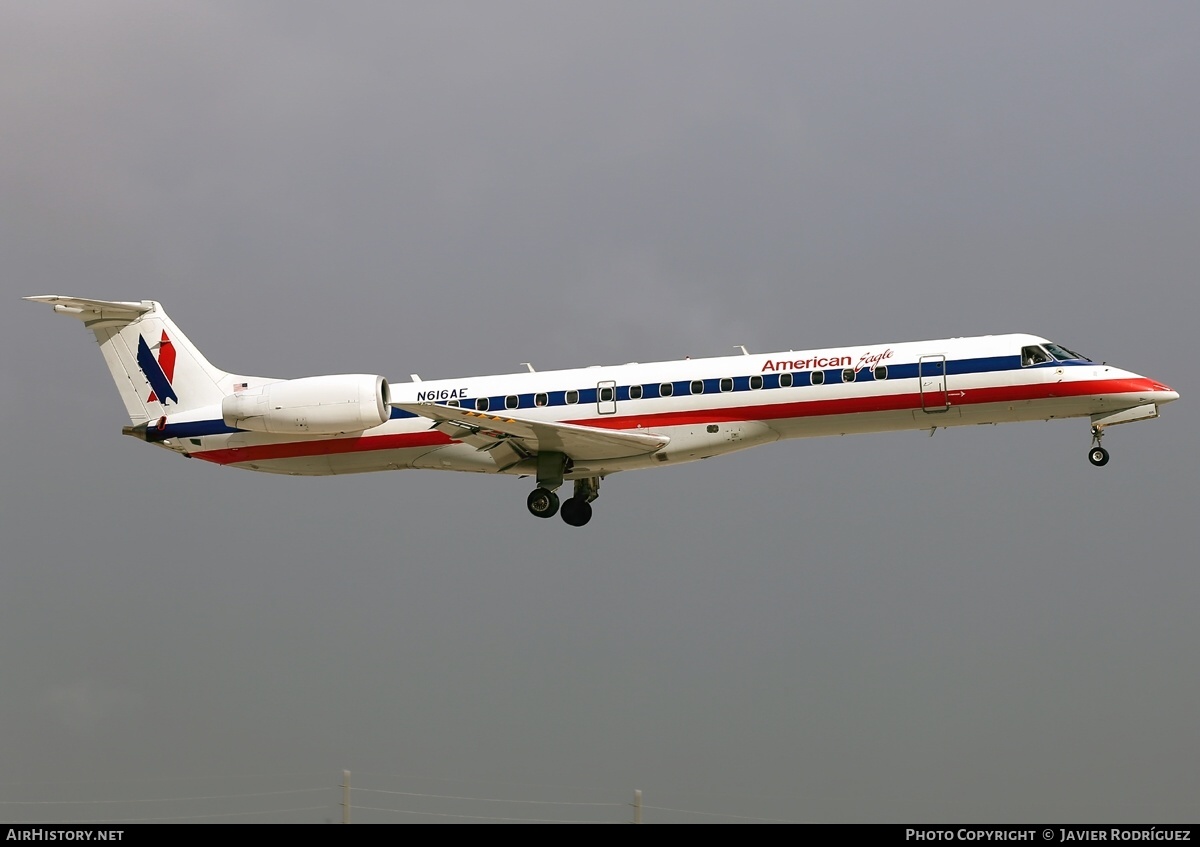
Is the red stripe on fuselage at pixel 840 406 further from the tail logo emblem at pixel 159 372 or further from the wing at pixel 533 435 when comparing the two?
the tail logo emblem at pixel 159 372

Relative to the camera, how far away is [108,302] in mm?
32406

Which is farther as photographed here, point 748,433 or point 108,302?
point 108,302

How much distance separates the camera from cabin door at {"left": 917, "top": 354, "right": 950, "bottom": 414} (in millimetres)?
28219

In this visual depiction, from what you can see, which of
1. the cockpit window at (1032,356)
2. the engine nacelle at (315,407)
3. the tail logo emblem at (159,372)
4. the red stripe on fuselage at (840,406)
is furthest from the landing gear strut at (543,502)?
the cockpit window at (1032,356)

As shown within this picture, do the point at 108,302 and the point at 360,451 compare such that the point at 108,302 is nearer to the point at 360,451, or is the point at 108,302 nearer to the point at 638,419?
the point at 360,451

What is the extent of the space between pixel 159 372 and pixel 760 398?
13.3m

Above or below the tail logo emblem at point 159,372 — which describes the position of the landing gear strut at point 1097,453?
Result: below

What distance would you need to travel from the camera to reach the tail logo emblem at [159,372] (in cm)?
3247

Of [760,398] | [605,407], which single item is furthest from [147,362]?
[760,398]

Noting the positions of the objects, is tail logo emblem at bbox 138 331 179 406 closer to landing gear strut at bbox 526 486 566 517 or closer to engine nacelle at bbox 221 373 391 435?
engine nacelle at bbox 221 373 391 435

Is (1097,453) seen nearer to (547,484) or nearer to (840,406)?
(840,406)

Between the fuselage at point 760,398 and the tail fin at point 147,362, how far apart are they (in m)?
1.88
